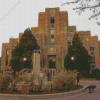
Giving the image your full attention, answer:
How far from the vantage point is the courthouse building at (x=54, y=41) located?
36969mm

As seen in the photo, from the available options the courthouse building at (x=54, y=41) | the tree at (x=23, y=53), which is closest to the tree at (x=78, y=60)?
the courthouse building at (x=54, y=41)

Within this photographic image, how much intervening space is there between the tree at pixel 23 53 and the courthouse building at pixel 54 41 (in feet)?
19.1

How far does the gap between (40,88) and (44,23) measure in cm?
3675

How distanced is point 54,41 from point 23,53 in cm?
1392

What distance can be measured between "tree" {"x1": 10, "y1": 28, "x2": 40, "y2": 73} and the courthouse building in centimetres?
582

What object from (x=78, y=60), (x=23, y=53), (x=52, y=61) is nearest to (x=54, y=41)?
(x=52, y=61)

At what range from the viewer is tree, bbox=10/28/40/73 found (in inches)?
1228

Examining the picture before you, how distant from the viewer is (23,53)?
1272 inches

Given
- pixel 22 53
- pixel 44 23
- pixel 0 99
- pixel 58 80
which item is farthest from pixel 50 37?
pixel 0 99

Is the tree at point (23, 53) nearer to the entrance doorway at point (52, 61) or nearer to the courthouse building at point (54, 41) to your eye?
the courthouse building at point (54, 41)

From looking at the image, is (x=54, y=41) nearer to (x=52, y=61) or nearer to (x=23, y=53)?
(x=52, y=61)

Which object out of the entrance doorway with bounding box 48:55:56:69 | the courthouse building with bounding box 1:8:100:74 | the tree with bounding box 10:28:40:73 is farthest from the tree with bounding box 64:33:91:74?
the tree with bounding box 10:28:40:73

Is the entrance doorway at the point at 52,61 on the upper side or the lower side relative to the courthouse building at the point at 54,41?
lower

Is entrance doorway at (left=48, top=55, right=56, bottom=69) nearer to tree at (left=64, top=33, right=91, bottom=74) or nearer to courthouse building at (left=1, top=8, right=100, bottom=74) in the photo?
courthouse building at (left=1, top=8, right=100, bottom=74)
